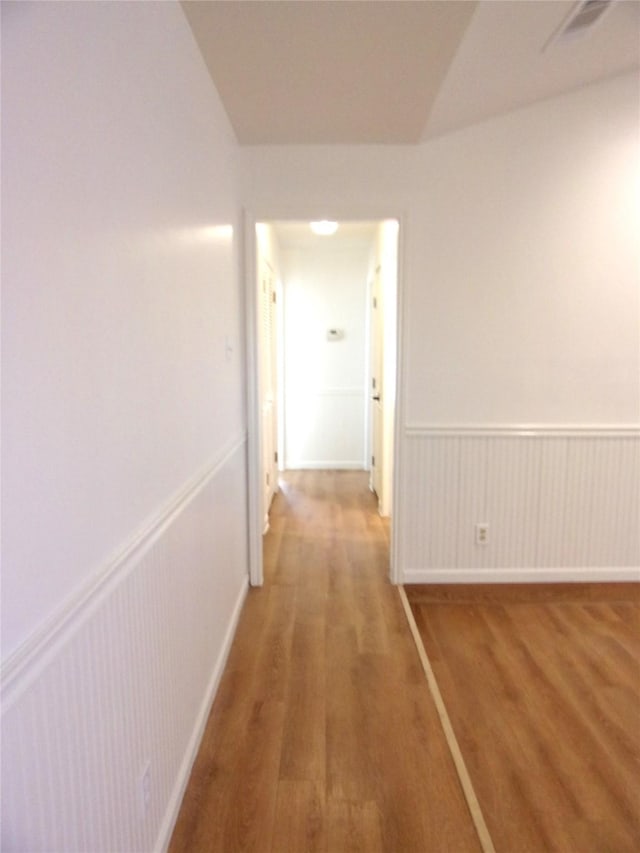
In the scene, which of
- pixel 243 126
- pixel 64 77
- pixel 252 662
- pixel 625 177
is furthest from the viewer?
pixel 625 177

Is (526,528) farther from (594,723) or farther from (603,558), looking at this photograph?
(594,723)

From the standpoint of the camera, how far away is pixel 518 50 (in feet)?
6.24

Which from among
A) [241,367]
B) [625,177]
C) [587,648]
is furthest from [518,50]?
[587,648]

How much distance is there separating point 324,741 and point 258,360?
1.87 metres

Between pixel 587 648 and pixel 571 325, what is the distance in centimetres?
168

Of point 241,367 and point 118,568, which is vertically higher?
point 241,367

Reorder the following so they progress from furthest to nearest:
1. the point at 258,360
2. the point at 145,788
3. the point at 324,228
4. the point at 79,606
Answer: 1. the point at 324,228
2. the point at 258,360
3. the point at 145,788
4. the point at 79,606

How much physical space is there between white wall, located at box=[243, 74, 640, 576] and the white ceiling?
14cm

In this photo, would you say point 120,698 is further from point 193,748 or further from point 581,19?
point 581,19

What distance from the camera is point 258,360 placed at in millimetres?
2723

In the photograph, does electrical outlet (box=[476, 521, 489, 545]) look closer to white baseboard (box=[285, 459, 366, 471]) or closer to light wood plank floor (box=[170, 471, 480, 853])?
light wood plank floor (box=[170, 471, 480, 853])

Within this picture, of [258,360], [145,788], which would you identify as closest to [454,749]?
[145,788]

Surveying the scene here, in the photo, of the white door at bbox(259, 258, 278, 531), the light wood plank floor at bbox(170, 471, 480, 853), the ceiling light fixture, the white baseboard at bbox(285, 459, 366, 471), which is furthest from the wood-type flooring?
the ceiling light fixture

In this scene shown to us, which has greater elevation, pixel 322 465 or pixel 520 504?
pixel 520 504
